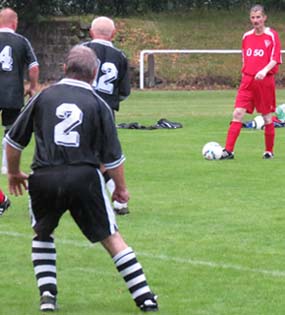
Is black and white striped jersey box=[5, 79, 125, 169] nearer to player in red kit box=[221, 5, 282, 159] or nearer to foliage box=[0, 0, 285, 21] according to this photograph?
player in red kit box=[221, 5, 282, 159]

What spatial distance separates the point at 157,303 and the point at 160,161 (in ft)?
29.6

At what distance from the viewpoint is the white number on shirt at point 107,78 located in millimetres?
10898

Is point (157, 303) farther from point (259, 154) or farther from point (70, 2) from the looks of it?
point (70, 2)

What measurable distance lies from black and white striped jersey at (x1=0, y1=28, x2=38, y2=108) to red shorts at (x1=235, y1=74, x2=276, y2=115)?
4.93m

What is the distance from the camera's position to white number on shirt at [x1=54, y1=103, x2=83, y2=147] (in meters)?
6.69

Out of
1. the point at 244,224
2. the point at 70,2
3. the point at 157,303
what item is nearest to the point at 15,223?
the point at 244,224

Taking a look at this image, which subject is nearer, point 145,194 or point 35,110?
point 35,110

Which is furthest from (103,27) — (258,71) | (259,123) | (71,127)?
(259,123)

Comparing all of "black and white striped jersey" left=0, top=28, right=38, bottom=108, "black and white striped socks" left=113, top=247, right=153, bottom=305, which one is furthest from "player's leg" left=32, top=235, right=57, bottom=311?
"black and white striped jersey" left=0, top=28, right=38, bottom=108

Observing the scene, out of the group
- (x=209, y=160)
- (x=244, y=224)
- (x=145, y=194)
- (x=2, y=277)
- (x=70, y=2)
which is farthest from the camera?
(x=70, y=2)

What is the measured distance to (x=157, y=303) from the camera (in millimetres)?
7172

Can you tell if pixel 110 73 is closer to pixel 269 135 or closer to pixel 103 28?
pixel 103 28

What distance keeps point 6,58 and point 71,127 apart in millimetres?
5090

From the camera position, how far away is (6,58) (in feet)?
38.1
